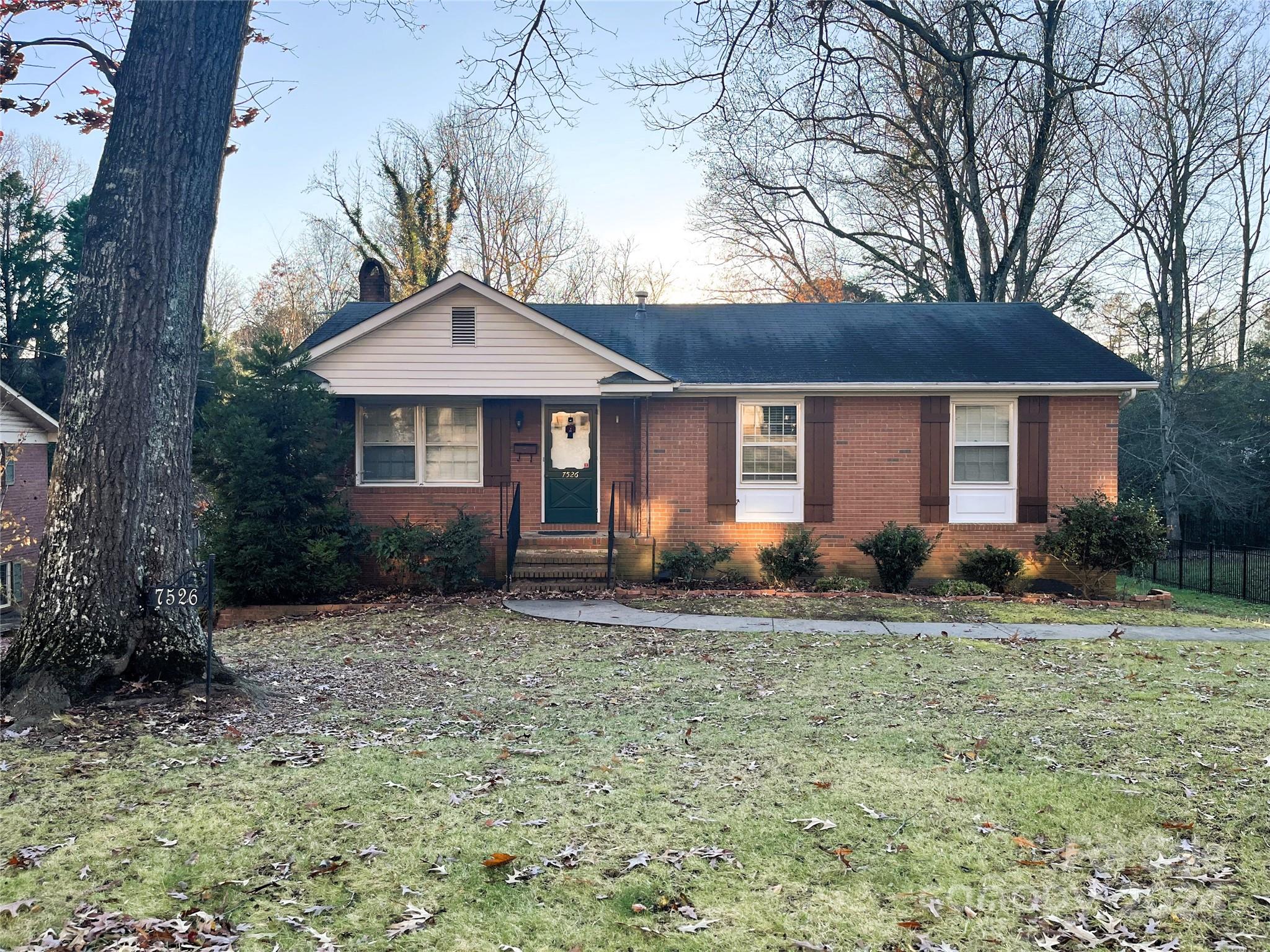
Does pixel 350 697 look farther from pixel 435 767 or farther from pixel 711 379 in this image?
pixel 711 379

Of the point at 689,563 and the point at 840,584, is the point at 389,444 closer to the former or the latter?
the point at 689,563

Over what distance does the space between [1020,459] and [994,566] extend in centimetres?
208

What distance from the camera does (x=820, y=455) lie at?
13.9 meters

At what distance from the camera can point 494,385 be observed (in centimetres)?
1293

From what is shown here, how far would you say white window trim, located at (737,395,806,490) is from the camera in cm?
1398

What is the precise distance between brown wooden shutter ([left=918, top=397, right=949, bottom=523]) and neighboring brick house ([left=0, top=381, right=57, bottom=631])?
16635mm

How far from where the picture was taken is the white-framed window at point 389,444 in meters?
13.9

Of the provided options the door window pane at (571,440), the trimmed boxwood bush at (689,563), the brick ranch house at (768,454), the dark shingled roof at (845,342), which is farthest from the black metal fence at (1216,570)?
the door window pane at (571,440)

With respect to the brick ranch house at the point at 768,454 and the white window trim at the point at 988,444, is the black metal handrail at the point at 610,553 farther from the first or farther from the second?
the white window trim at the point at 988,444

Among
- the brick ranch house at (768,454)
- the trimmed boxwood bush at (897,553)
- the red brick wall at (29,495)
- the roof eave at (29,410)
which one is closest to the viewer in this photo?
the trimmed boxwood bush at (897,553)

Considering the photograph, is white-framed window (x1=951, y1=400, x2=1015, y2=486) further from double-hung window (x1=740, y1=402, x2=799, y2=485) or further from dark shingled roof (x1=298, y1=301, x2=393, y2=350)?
dark shingled roof (x1=298, y1=301, x2=393, y2=350)

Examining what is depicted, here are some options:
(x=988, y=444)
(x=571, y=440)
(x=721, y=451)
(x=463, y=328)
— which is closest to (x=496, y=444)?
(x=571, y=440)

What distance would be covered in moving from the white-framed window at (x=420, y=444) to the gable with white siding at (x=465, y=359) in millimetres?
1062

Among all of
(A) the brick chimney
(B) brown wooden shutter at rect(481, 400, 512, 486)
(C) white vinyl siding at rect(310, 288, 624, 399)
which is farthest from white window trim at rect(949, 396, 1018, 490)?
(A) the brick chimney
